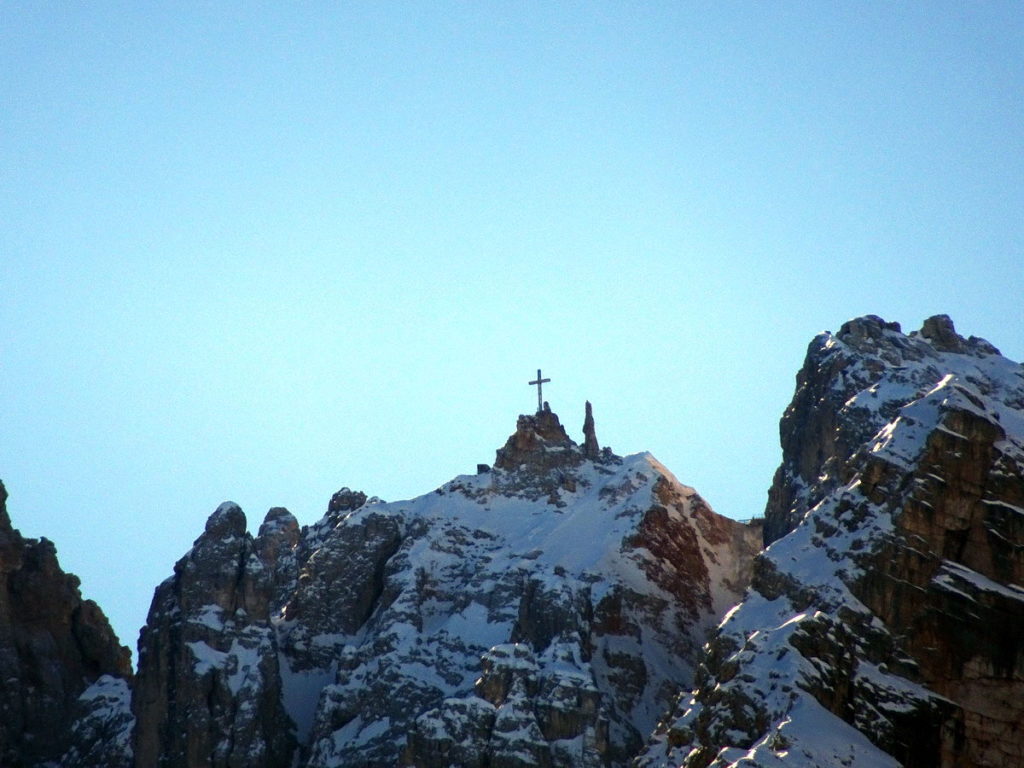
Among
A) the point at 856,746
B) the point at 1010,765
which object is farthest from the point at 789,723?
the point at 1010,765

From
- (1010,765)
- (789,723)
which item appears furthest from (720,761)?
(1010,765)

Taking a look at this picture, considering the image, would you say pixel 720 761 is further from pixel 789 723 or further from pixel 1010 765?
pixel 1010 765

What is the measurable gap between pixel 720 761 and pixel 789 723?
6014mm

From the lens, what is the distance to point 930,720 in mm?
199500

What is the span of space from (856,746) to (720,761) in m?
10.1

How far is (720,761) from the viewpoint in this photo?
19800 cm

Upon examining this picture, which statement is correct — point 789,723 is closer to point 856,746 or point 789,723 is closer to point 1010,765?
point 856,746

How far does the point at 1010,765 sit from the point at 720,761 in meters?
21.7

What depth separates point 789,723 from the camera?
19625 centimetres

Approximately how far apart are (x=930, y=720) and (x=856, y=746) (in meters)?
7.42

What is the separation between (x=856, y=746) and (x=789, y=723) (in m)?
5.10

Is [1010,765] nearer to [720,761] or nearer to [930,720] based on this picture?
[930,720]

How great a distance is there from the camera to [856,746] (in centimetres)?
19538

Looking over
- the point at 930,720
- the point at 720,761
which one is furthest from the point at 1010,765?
the point at 720,761
